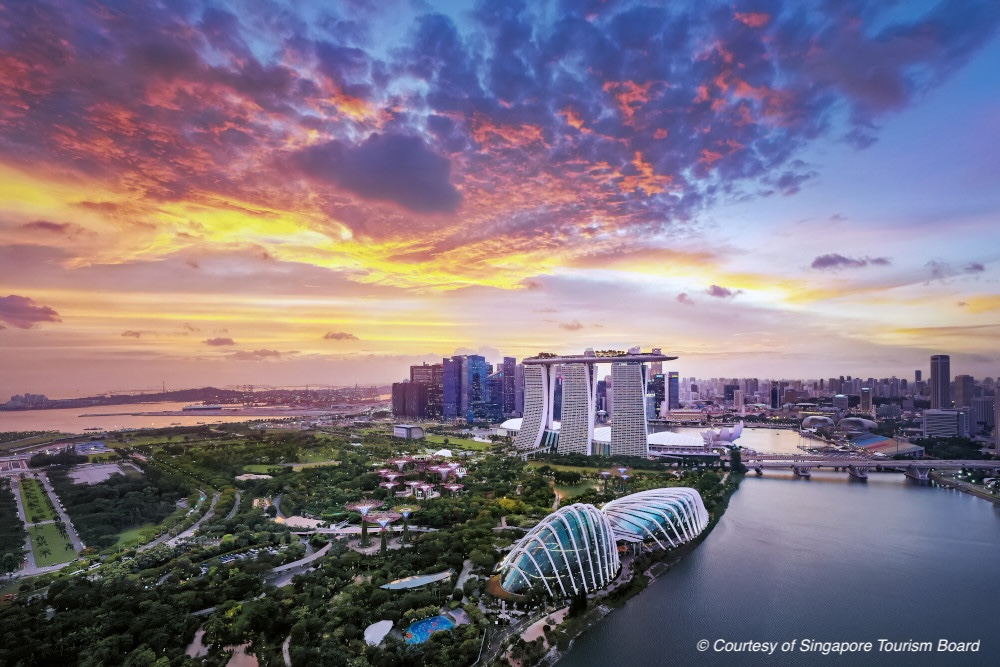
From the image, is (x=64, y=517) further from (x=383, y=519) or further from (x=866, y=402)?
(x=866, y=402)

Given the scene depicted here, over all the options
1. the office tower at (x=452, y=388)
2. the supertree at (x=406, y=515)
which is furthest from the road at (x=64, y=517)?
the office tower at (x=452, y=388)

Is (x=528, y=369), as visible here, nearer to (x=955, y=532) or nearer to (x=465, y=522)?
(x=465, y=522)

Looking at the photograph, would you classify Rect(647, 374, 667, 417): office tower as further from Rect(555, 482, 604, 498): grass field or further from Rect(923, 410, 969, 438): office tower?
Rect(555, 482, 604, 498): grass field

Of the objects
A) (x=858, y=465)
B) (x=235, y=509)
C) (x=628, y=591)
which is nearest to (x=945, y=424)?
(x=858, y=465)

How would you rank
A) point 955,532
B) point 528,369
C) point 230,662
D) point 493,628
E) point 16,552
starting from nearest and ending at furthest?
point 230,662 < point 493,628 < point 16,552 < point 955,532 < point 528,369

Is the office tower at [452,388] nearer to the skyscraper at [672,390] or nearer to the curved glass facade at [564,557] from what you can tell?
the skyscraper at [672,390]

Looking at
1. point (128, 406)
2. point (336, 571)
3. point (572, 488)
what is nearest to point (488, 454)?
point (572, 488)
